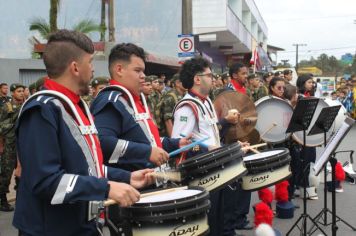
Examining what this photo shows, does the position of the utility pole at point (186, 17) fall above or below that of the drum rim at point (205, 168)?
above

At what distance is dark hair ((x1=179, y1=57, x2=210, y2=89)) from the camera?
4598 millimetres

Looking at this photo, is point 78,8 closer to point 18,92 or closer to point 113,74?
point 18,92

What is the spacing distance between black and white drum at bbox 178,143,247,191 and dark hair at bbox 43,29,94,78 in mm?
1341

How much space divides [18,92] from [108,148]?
16.1ft

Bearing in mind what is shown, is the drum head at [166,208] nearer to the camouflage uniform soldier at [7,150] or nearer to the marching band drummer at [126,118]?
the marching band drummer at [126,118]

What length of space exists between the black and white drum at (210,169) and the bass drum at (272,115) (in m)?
3.07

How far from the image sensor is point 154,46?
21500 millimetres

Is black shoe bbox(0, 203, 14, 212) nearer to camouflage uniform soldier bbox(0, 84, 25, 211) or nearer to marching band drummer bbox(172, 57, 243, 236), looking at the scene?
camouflage uniform soldier bbox(0, 84, 25, 211)

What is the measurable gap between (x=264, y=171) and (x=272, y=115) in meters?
2.21

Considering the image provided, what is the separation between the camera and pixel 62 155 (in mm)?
2270

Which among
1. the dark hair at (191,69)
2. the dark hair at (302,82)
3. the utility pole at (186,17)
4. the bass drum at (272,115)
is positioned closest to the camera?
the dark hair at (191,69)

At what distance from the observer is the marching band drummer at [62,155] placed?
217 cm

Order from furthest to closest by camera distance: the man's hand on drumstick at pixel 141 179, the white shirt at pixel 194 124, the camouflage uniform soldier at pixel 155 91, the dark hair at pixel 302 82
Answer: the camouflage uniform soldier at pixel 155 91 → the dark hair at pixel 302 82 → the white shirt at pixel 194 124 → the man's hand on drumstick at pixel 141 179

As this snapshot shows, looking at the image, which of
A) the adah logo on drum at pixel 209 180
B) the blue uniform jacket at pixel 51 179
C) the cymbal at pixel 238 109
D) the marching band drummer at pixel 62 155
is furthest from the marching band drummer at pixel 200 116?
the blue uniform jacket at pixel 51 179
